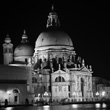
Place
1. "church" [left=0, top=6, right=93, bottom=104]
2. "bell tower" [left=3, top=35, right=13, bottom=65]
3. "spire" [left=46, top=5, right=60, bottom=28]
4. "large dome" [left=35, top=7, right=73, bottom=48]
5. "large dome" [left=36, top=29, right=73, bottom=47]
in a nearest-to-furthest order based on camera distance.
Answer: "church" [left=0, top=6, right=93, bottom=104] < "bell tower" [left=3, top=35, right=13, bottom=65] < "large dome" [left=36, top=29, right=73, bottom=47] < "large dome" [left=35, top=7, right=73, bottom=48] < "spire" [left=46, top=5, right=60, bottom=28]

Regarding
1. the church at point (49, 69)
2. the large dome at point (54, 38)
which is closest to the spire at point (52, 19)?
the church at point (49, 69)

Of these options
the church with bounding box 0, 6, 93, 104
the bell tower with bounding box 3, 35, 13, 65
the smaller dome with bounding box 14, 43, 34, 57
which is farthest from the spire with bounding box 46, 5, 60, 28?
the bell tower with bounding box 3, 35, 13, 65

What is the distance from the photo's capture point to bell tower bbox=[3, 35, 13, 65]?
16325 cm

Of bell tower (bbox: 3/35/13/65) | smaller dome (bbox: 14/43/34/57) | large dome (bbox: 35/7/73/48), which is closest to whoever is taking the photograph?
bell tower (bbox: 3/35/13/65)

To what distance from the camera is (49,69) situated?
6319 inches

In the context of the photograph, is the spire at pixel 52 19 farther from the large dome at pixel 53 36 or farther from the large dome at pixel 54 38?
the large dome at pixel 54 38

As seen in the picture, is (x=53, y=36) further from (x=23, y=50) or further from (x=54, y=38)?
(x=23, y=50)

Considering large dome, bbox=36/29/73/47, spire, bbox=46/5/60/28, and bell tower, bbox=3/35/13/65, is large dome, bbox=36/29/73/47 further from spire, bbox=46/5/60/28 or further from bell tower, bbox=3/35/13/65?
bell tower, bbox=3/35/13/65

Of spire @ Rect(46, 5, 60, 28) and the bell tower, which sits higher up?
spire @ Rect(46, 5, 60, 28)

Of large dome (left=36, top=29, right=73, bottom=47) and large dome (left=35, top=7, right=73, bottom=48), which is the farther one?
large dome (left=35, top=7, right=73, bottom=48)

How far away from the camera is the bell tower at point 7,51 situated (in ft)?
536

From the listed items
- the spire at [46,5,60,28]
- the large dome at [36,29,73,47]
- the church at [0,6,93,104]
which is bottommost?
the church at [0,6,93,104]

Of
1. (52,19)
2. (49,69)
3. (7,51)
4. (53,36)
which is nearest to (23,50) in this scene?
(7,51)

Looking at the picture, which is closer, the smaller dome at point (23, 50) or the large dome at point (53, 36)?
the large dome at point (53, 36)
